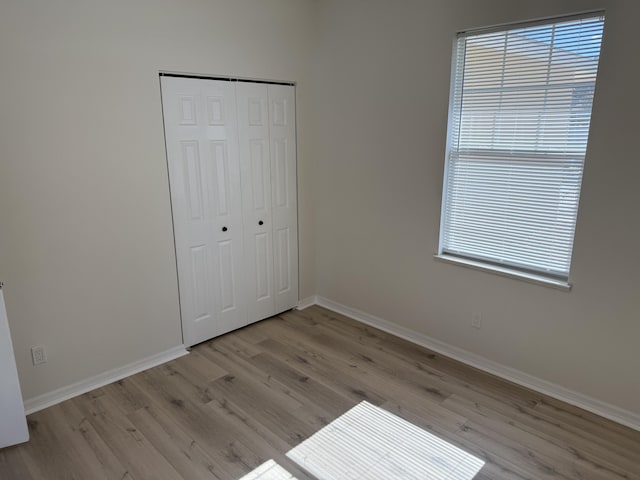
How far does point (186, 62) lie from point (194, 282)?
5.29 feet

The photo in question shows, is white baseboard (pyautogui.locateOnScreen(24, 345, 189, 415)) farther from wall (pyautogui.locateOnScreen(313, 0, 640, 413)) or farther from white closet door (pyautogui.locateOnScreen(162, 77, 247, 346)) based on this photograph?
wall (pyautogui.locateOnScreen(313, 0, 640, 413))

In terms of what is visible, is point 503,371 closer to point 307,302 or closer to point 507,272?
point 507,272

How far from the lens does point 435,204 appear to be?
3.18 meters

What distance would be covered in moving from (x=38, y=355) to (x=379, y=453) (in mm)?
2125

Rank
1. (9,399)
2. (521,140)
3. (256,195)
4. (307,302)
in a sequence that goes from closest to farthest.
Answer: (9,399), (521,140), (256,195), (307,302)

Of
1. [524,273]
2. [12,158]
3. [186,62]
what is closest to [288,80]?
[186,62]

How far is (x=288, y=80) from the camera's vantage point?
3629 millimetres

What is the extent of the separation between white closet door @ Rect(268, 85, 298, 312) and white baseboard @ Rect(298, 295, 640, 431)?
545 millimetres

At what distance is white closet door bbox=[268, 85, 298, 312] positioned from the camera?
362cm

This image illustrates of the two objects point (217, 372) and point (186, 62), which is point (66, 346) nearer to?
point (217, 372)

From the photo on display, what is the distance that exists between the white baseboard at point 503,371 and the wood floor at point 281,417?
0.07 metres

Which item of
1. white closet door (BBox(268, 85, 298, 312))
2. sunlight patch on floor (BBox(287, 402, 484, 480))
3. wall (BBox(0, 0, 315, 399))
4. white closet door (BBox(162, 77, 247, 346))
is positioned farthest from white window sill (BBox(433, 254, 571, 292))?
wall (BBox(0, 0, 315, 399))

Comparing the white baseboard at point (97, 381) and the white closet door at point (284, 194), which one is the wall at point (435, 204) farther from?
the white baseboard at point (97, 381)

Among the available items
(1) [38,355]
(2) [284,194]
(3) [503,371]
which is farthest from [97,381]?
(3) [503,371]
